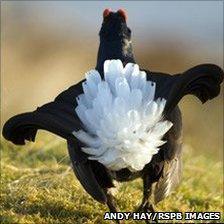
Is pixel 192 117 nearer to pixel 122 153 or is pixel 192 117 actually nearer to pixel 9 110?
pixel 9 110

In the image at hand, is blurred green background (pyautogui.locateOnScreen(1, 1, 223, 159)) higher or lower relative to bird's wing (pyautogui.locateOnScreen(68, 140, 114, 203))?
higher

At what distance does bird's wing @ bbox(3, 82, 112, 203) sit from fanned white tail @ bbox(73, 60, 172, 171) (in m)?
0.09

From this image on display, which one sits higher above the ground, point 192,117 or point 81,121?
point 192,117

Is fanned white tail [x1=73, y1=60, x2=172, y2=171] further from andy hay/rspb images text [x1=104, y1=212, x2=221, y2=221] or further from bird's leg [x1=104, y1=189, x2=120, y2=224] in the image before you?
andy hay/rspb images text [x1=104, y1=212, x2=221, y2=221]

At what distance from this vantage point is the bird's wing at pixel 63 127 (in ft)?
19.2

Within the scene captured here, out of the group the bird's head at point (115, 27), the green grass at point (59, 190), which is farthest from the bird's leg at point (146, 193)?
the bird's head at point (115, 27)

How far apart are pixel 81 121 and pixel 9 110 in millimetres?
4734

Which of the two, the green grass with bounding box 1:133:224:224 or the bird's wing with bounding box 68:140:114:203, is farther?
the green grass with bounding box 1:133:224:224

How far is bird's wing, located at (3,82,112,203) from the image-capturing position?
5.86 metres

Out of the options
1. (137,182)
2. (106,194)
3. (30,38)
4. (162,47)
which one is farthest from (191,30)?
(106,194)

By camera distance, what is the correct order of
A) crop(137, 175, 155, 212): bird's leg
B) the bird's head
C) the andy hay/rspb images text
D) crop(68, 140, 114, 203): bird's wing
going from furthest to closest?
the bird's head → the andy hay/rspb images text → crop(137, 175, 155, 212): bird's leg → crop(68, 140, 114, 203): bird's wing

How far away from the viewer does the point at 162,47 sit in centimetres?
1878

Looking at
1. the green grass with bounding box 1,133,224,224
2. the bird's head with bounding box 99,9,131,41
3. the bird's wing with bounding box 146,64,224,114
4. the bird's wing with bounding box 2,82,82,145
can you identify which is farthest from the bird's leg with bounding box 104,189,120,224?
the bird's head with bounding box 99,9,131,41

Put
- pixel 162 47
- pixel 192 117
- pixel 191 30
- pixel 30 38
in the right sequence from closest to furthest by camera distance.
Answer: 1. pixel 192 117
2. pixel 30 38
3. pixel 162 47
4. pixel 191 30
